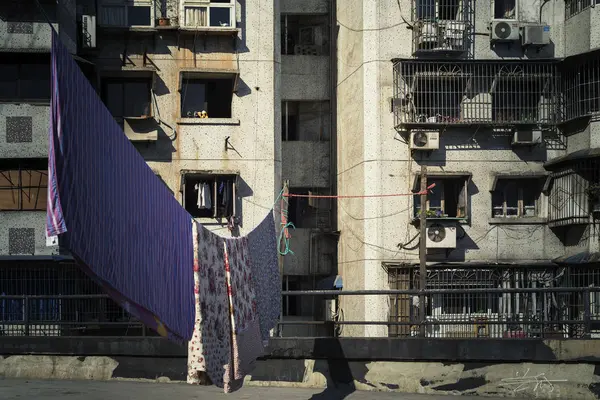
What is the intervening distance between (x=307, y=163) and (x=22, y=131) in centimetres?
940

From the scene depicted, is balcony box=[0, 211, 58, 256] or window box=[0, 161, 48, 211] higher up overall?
window box=[0, 161, 48, 211]

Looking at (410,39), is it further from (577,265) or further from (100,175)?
(100,175)

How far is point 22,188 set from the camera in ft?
94.1

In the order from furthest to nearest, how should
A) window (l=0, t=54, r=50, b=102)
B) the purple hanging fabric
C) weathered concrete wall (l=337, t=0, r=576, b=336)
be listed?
1. weathered concrete wall (l=337, t=0, r=576, b=336)
2. window (l=0, t=54, r=50, b=102)
3. the purple hanging fabric

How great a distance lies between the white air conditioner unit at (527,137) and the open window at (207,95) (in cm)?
842

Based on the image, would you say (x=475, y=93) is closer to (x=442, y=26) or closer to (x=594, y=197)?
(x=442, y=26)

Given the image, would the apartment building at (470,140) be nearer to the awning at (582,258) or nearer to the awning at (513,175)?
the awning at (513,175)

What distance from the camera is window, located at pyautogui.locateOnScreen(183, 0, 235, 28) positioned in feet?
100

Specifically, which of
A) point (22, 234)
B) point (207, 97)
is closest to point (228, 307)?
point (22, 234)

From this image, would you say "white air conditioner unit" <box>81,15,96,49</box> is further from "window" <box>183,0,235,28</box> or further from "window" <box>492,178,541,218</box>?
"window" <box>492,178,541,218</box>

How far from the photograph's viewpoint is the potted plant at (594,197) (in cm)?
2920

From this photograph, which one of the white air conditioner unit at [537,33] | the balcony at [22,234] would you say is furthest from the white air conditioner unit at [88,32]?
the white air conditioner unit at [537,33]

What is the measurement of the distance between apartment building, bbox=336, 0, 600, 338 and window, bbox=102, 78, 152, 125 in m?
6.34

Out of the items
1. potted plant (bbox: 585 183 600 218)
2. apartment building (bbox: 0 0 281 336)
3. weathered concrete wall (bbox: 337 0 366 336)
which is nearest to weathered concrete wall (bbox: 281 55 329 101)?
weathered concrete wall (bbox: 337 0 366 336)
